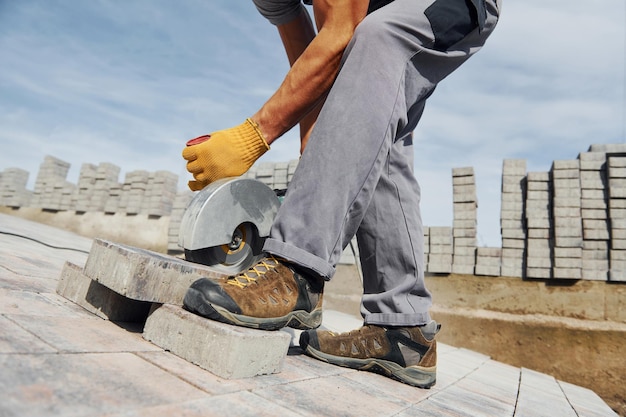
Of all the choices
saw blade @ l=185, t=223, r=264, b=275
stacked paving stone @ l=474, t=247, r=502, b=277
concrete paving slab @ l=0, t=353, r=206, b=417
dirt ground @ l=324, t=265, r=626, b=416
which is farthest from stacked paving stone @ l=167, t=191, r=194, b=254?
concrete paving slab @ l=0, t=353, r=206, b=417

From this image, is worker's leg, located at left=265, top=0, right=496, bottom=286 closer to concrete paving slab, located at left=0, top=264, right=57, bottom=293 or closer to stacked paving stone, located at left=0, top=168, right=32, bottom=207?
concrete paving slab, located at left=0, top=264, right=57, bottom=293

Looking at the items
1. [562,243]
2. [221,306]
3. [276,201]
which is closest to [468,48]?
[276,201]

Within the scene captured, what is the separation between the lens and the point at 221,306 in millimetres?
1065

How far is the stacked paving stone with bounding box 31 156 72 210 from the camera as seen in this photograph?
33.2 ft

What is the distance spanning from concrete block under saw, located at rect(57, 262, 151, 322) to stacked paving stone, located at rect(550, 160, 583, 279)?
4.99 meters

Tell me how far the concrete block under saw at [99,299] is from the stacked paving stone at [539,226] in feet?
16.2

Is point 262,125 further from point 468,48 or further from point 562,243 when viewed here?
point 562,243

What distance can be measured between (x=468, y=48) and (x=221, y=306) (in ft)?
4.44

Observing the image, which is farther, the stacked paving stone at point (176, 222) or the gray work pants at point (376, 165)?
the stacked paving stone at point (176, 222)

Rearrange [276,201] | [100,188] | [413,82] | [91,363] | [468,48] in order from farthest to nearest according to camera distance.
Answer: [100,188] < [276,201] < [468,48] < [413,82] < [91,363]

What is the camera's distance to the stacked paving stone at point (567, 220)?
4.79 meters

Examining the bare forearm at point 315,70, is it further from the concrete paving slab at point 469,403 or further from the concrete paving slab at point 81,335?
the concrete paving slab at point 469,403

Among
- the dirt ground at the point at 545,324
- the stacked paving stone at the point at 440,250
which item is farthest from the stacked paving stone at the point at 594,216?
the stacked paving stone at the point at 440,250

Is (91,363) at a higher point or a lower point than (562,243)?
lower
